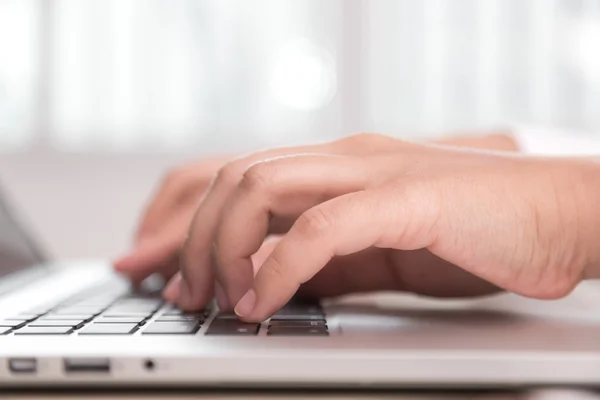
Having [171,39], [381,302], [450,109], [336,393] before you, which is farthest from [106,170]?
[336,393]

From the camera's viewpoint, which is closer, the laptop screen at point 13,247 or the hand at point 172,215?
the hand at point 172,215

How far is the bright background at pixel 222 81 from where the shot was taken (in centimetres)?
266

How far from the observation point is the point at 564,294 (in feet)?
1.85

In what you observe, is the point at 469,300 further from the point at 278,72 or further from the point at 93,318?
the point at 278,72

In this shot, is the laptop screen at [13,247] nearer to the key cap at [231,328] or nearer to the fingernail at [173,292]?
the fingernail at [173,292]

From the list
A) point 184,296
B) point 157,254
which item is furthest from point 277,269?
point 157,254

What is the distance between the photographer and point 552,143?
98 cm

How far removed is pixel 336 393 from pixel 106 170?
245 cm

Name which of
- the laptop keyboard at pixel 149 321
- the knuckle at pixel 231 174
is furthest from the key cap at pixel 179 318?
the knuckle at pixel 231 174

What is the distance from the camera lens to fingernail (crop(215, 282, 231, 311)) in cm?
59

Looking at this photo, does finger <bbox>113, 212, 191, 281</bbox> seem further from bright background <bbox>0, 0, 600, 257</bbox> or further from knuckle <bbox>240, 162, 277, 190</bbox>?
bright background <bbox>0, 0, 600, 257</bbox>

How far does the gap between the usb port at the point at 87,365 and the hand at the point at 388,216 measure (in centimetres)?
14

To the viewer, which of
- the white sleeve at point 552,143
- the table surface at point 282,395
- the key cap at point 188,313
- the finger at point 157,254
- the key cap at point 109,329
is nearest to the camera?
the table surface at point 282,395

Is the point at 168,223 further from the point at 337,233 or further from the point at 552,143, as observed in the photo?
the point at 552,143
